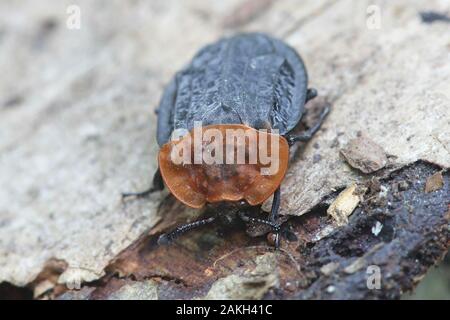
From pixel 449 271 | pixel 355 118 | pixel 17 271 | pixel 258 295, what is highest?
pixel 355 118

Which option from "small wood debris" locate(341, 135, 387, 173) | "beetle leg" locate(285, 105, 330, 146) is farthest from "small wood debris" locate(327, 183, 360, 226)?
"beetle leg" locate(285, 105, 330, 146)

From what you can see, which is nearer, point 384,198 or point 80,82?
point 384,198

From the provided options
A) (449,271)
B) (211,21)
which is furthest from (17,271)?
(449,271)

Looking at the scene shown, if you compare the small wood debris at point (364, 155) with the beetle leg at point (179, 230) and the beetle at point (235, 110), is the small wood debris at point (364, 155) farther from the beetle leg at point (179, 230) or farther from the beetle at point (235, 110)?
the beetle leg at point (179, 230)

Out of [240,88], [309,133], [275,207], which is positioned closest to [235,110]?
[240,88]

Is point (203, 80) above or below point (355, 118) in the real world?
above

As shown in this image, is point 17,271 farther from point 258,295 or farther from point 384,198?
point 384,198

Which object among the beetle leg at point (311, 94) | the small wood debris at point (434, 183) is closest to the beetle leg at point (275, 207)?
the small wood debris at point (434, 183)

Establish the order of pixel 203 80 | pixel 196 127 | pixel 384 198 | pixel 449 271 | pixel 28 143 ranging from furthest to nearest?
pixel 28 143, pixel 449 271, pixel 203 80, pixel 196 127, pixel 384 198
